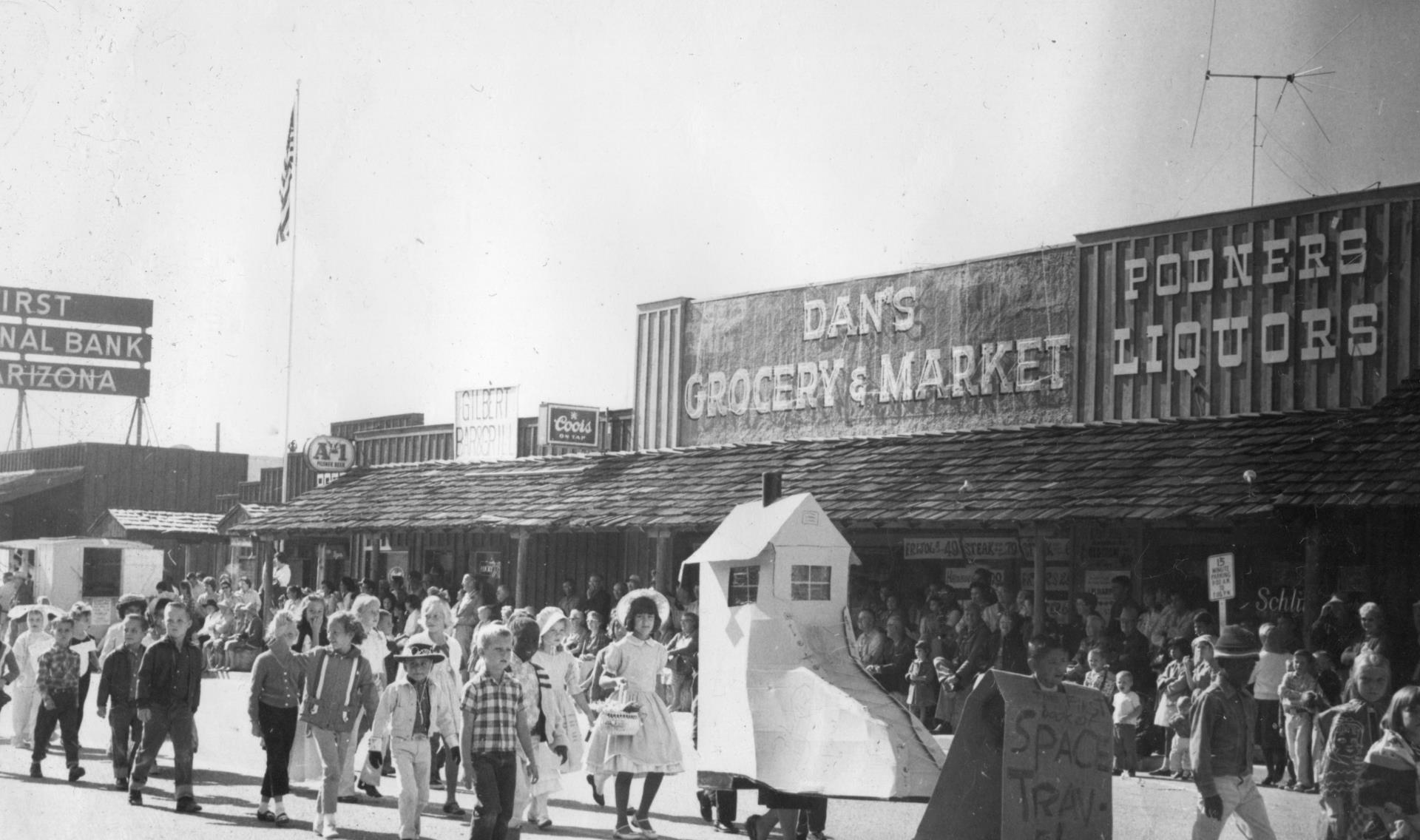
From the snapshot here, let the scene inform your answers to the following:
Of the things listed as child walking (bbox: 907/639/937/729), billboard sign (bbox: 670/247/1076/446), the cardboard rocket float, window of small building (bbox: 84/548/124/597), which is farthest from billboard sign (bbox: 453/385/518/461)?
the cardboard rocket float

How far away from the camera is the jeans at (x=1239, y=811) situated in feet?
28.0

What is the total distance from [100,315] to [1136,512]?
37.4m

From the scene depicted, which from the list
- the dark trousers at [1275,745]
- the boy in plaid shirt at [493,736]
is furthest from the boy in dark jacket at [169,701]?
the dark trousers at [1275,745]

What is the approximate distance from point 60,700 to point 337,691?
4.11m

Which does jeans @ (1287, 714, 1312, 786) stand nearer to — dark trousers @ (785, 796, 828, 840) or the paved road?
the paved road

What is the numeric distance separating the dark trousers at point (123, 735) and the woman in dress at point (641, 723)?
14.0ft

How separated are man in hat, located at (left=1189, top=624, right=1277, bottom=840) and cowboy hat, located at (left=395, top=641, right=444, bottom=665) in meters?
5.59

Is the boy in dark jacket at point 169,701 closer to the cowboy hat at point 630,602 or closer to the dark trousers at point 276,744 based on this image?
the dark trousers at point 276,744

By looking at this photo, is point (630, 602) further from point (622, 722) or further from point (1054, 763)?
point (1054, 763)

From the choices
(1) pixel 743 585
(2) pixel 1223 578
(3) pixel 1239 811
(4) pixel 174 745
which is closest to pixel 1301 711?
(2) pixel 1223 578

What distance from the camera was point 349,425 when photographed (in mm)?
37219

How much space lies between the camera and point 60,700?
14430mm

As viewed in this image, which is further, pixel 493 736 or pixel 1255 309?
pixel 1255 309

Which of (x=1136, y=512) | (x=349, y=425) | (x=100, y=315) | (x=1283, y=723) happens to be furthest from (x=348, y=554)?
(x=1283, y=723)
